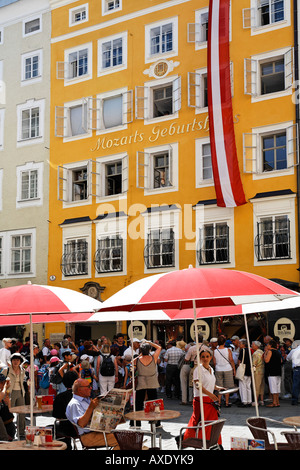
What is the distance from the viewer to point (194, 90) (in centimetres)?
2452

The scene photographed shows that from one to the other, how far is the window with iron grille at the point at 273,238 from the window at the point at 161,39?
8.62 m

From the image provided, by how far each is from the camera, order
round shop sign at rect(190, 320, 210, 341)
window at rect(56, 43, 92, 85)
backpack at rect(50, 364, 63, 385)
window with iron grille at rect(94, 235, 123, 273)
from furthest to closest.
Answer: window at rect(56, 43, 92, 85) → window with iron grille at rect(94, 235, 123, 273) → round shop sign at rect(190, 320, 210, 341) → backpack at rect(50, 364, 63, 385)

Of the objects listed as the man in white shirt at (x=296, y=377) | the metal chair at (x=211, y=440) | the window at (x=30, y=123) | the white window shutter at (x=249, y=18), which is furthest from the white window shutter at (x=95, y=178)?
the metal chair at (x=211, y=440)

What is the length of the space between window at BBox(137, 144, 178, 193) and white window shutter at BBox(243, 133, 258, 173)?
357 centimetres

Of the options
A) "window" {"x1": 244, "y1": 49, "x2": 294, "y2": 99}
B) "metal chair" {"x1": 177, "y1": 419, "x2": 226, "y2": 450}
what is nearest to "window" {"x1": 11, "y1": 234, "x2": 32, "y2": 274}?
"window" {"x1": 244, "y1": 49, "x2": 294, "y2": 99}

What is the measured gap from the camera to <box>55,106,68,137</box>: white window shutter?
2850 cm

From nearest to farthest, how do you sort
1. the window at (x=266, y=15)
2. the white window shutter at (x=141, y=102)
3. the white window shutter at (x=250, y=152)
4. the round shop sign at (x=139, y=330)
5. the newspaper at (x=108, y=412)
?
the newspaper at (x=108, y=412), the window at (x=266, y=15), the white window shutter at (x=250, y=152), the round shop sign at (x=139, y=330), the white window shutter at (x=141, y=102)

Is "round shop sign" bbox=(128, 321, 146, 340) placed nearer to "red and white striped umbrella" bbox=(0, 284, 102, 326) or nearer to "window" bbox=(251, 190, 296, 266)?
"window" bbox=(251, 190, 296, 266)

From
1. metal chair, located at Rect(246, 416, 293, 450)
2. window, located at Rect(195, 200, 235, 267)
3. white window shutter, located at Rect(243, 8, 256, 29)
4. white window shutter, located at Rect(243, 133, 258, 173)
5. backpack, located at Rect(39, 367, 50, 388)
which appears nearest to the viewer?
metal chair, located at Rect(246, 416, 293, 450)

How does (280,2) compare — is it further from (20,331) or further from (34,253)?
(20,331)

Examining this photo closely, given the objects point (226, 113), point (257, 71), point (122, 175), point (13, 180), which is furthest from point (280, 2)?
point (13, 180)

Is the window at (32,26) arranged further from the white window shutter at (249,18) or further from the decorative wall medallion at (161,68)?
the white window shutter at (249,18)

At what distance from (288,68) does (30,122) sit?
43.8 feet

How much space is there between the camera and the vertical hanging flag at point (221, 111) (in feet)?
74.2
